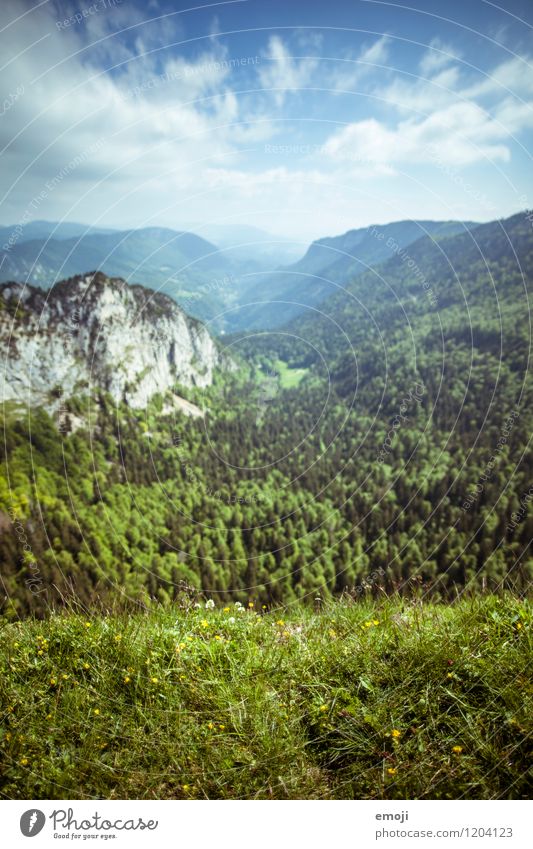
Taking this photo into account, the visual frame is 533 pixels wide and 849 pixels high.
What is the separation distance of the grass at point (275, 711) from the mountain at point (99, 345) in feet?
329

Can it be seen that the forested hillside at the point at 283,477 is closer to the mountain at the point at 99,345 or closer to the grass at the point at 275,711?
the mountain at the point at 99,345

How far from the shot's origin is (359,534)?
85688 mm

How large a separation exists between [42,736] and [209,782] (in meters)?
1.49

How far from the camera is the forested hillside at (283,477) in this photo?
68875 mm

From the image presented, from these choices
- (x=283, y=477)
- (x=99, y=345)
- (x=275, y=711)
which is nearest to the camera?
(x=275, y=711)

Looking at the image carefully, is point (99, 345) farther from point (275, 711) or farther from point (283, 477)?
point (275, 711)

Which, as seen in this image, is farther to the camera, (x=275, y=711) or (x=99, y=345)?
(x=99, y=345)

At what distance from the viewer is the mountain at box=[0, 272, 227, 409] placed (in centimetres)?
10519

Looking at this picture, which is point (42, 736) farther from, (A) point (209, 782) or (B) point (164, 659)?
(A) point (209, 782)
